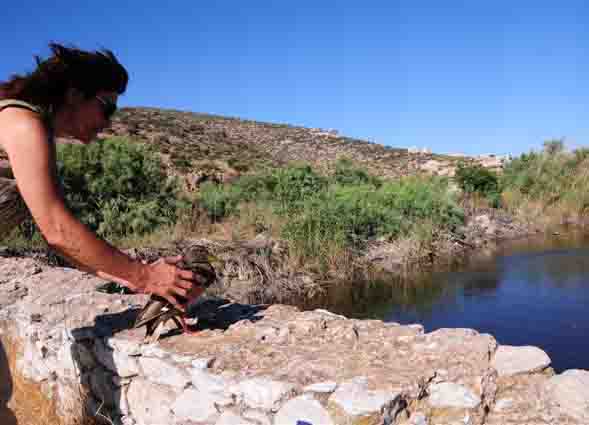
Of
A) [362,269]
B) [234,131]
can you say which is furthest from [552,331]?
[234,131]

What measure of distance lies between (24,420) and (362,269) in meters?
5.95

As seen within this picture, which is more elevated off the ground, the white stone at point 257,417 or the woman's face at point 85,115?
the woman's face at point 85,115

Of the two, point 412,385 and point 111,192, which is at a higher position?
point 111,192

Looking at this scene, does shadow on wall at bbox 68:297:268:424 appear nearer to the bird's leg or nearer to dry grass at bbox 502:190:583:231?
the bird's leg

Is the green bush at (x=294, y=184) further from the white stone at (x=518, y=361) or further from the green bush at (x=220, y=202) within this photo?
the white stone at (x=518, y=361)

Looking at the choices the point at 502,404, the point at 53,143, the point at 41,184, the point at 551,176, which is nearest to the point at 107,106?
the point at 53,143

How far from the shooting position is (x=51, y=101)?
1.73 meters

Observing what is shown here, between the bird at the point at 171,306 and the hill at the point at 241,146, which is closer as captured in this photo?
the bird at the point at 171,306

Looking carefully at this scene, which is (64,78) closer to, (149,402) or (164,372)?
(164,372)

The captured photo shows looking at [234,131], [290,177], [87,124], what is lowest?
[87,124]

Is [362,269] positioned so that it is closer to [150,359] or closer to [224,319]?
[224,319]

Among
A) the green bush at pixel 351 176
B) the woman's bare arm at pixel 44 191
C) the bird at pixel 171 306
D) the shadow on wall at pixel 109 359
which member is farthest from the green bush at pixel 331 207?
the woman's bare arm at pixel 44 191

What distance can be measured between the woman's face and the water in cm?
447

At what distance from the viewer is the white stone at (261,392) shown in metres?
1.96
